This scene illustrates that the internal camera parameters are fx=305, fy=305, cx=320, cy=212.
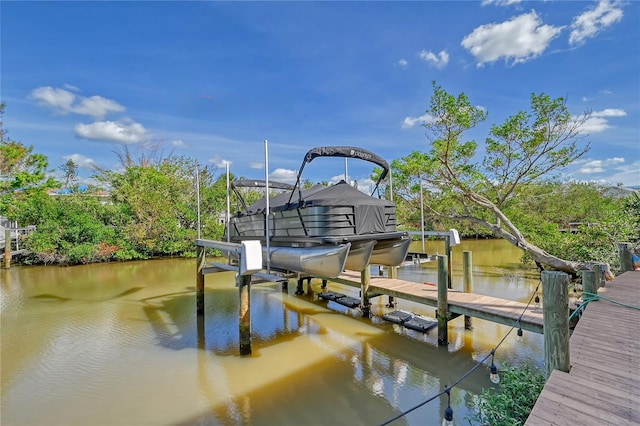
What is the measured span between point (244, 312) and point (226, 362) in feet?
2.81

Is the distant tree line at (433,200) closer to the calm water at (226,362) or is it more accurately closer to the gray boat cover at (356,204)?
the gray boat cover at (356,204)

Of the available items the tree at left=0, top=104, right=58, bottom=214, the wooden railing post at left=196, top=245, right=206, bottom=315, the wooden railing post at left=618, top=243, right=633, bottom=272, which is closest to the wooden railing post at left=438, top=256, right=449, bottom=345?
the wooden railing post at left=618, top=243, right=633, bottom=272

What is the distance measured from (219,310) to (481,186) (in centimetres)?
963

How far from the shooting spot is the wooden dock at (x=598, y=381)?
6.45 feet

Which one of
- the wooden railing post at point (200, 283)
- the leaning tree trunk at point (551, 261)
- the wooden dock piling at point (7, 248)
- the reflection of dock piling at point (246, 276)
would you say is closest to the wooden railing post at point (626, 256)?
the leaning tree trunk at point (551, 261)

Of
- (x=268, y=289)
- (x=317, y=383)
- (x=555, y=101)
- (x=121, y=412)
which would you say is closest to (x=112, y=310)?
(x=268, y=289)

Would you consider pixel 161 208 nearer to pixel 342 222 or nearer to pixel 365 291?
pixel 365 291

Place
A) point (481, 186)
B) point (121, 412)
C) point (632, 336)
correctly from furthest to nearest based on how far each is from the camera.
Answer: point (481, 186)
point (121, 412)
point (632, 336)

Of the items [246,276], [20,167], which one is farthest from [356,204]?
[20,167]

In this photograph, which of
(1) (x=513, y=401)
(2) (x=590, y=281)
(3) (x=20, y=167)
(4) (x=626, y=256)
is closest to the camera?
(1) (x=513, y=401)

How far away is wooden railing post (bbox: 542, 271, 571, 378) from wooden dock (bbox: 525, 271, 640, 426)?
0.28 feet

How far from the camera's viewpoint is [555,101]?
899cm

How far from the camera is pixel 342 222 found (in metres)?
4.89

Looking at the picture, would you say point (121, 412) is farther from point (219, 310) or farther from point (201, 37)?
point (201, 37)
